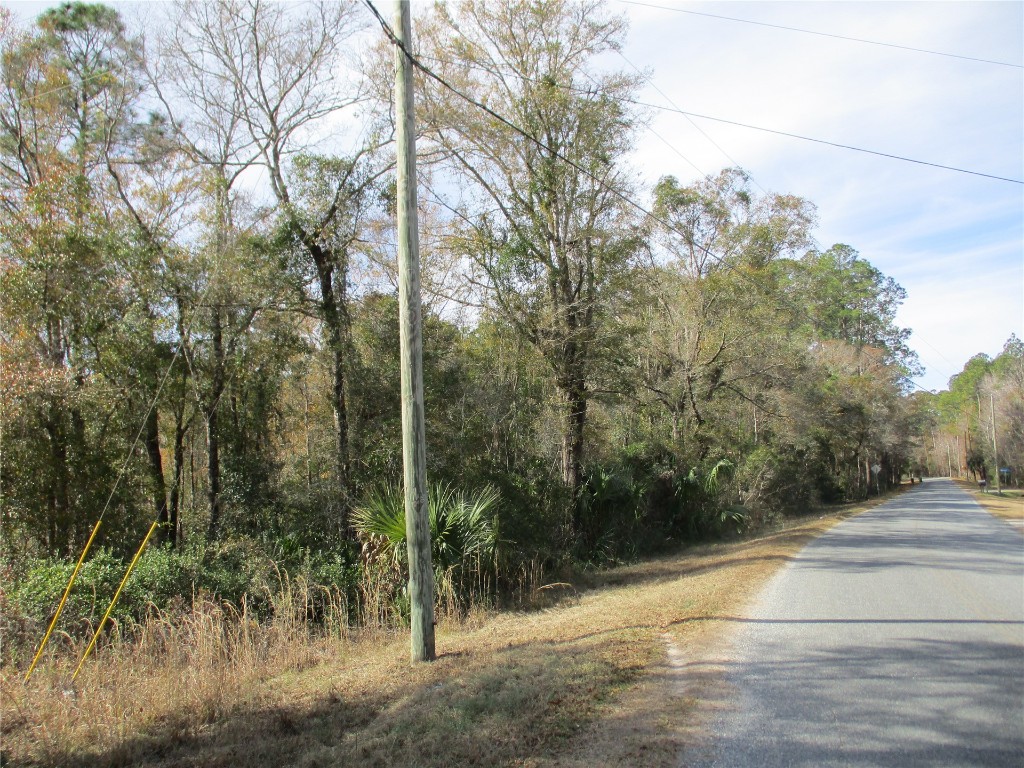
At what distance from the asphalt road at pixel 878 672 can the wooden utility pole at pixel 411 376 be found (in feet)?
10.3

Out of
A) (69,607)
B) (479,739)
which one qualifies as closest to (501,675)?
(479,739)

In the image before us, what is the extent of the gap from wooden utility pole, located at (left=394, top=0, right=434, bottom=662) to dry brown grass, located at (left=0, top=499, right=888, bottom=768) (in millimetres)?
626

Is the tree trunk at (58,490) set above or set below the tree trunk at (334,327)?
below

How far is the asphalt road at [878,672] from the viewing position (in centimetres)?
437

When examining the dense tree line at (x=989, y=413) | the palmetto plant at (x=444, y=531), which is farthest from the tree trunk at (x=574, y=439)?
the dense tree line at (x=989, y=413)

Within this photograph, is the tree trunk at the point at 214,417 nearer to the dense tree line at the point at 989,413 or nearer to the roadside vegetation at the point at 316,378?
the roadside vegetation at the point at 316,378

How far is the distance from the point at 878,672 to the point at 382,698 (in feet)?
14.0

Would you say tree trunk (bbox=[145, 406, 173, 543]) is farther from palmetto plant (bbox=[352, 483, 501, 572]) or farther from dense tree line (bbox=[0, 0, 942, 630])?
palmetto plant (bbox=[352, 483, 501, 572])

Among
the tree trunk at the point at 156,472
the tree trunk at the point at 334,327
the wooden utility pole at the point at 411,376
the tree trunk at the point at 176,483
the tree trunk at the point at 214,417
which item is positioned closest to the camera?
the wooden utility pole at the point at 411,376

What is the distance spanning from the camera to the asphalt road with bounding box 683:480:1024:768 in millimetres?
4371

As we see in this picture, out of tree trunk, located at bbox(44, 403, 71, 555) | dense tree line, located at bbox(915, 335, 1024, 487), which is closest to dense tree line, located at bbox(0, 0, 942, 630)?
tree trunk, located at bbox(44, 403, 71, 555)

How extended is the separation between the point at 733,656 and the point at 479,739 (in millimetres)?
2794

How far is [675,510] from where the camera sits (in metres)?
20.8

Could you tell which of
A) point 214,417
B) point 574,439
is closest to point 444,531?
point 574,439
